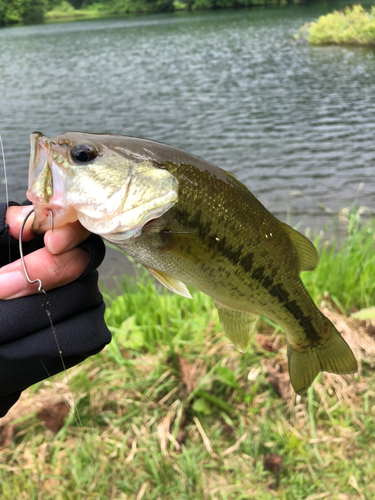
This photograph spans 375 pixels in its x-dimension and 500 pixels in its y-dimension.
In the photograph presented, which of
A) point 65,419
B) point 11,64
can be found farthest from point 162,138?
point 11,64

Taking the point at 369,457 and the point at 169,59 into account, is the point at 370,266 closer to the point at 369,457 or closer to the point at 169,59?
the point at 369,457

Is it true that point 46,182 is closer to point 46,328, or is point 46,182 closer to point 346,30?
point 46,328

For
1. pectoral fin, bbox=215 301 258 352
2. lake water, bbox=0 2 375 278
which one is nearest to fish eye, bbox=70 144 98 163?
pectoral fin, bbox=215 301 258 352

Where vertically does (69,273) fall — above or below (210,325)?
above

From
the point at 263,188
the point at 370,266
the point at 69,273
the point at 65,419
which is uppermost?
the point at 69,273

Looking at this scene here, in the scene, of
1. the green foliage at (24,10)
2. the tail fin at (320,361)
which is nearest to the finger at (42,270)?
the tail fin at (320,361)

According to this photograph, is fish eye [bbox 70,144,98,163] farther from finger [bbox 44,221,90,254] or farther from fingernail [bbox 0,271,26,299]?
fingernail [bbox 0,271,26,299]
